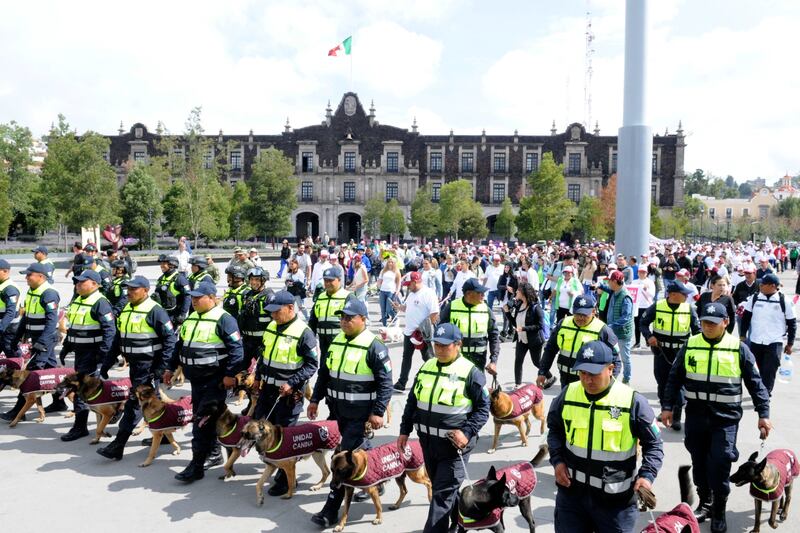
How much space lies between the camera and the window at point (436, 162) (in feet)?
221

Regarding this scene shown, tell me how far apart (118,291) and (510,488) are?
821 cm

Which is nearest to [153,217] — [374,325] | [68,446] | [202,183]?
[202,183]

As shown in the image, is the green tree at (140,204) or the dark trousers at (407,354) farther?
the green tree at (140,204)

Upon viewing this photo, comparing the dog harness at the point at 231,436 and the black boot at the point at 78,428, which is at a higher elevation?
the dog harness at the point at 231,436

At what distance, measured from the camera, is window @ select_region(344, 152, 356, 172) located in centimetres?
6725

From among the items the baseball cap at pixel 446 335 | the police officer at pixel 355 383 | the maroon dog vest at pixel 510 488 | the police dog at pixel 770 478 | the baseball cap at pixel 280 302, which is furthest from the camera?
the baseball cap at pixel 280 302

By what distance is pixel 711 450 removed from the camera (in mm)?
5461

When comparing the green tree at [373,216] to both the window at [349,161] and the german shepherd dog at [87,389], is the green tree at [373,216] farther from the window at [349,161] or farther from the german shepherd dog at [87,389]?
the german shepherd dog at [87,389]

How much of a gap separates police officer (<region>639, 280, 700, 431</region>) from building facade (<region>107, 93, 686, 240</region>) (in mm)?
58684

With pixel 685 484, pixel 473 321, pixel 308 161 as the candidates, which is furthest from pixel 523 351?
pixel 308 161

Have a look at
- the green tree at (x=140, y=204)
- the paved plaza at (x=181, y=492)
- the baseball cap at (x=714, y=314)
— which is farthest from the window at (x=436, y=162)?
the baseball cap at (x=714, y=314)

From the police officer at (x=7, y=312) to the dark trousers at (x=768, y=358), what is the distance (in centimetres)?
984

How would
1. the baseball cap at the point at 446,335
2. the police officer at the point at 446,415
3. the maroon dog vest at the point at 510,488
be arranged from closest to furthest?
the maroon dog vest at the point at 510,488 < the police officer at the point at 446,415 < the baseball cap at the point at 446,335

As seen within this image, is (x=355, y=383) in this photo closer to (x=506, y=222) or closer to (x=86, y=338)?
(x=86, y=338)
